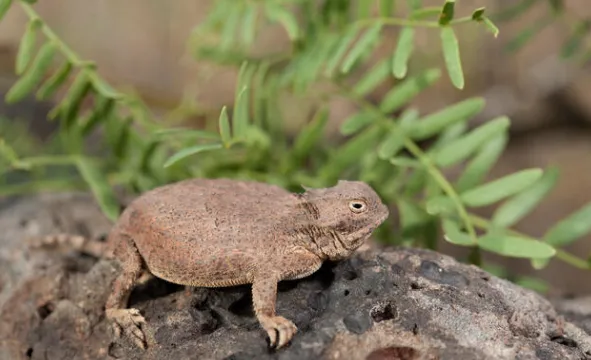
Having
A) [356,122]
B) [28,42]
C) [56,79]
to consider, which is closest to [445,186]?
[356,122]

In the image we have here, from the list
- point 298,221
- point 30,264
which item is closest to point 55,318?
point 30,264

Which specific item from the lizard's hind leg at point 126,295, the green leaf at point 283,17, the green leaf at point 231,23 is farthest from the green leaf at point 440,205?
the green leaf at point 231,23

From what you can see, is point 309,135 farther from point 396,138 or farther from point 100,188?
point 100,188

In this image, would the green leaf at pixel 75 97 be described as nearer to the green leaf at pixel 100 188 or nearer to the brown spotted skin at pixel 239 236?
the green leaf at pixel 100 188

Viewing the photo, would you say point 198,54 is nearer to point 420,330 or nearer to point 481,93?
point 420,330

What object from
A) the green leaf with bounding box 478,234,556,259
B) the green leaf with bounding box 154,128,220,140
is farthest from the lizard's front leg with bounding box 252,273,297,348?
the green leaf with bounding box 478,234,556,259

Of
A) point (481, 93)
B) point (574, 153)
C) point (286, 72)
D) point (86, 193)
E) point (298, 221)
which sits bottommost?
point (574, 153)
